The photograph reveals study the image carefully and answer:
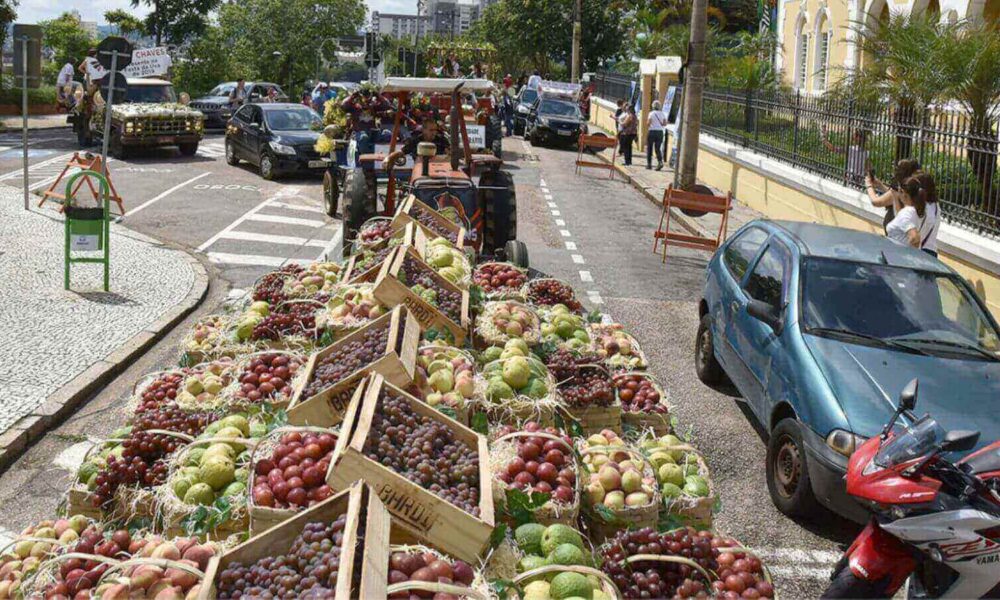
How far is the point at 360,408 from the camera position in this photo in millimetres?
4883

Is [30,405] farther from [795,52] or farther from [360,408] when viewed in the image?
[795,52]

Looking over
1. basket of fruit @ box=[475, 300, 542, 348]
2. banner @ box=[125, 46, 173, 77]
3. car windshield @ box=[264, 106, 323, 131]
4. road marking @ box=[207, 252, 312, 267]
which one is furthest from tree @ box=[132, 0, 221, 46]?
basket of fruit @ box=[475, 300, 542, 348]

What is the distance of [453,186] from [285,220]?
6.75 meters

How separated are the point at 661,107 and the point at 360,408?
84.5ft

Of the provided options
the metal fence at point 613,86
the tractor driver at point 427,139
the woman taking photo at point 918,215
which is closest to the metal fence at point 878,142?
the woman taking photo at point 918,215

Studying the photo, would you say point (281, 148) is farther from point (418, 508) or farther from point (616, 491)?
point (418, 508)

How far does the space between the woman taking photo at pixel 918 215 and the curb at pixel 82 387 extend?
25.6 ft

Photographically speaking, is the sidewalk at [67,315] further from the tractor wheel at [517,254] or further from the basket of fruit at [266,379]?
the tractor wheel at [517,254]

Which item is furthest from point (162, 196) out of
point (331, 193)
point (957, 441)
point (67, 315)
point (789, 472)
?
point (957, 441)

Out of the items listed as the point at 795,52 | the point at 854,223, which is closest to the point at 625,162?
the point at 795,52

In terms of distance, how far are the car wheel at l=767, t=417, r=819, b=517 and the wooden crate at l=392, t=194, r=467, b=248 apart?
11.7ft

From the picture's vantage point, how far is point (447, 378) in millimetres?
5828

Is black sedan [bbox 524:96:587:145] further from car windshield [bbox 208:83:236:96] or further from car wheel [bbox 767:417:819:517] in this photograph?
car wheel [bbox 767:417:819:517]

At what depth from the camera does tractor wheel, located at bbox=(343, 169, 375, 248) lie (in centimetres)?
1369
